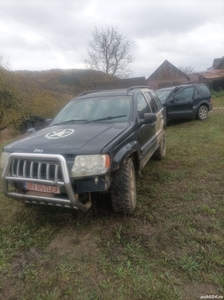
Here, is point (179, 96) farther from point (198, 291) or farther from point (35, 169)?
point (198, 291)

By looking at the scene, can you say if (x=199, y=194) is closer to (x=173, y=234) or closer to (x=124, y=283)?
(x=173, y=234)

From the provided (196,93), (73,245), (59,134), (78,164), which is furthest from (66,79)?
(73,245)

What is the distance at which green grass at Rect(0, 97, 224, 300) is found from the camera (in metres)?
1.86

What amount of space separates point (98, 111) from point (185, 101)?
7.19 m

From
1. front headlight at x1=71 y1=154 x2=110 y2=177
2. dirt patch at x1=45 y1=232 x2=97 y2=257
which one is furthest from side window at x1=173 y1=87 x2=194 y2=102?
dirt patch at x1=45 y1=232 x2=97 y2=257

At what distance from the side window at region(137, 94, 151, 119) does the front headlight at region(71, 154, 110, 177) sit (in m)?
1.53

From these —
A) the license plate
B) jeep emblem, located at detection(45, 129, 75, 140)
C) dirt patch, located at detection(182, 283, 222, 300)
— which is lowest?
dirt patch, located at detection(182, 283, 222, 300)

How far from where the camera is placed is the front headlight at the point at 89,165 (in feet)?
7.44

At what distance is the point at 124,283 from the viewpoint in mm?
1902

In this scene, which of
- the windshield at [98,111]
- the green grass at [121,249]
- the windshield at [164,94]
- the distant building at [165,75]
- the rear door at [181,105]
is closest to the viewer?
the green grass at [121,249]

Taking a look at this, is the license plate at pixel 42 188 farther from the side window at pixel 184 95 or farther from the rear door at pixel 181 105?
the side window at pixel 184 95

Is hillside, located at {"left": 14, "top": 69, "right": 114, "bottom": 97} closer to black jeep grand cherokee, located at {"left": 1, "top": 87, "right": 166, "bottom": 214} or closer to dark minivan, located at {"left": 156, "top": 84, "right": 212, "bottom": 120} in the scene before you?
dark minivan, located at {"left": 156, "top": 84, "right": 212, "bottom": 120}

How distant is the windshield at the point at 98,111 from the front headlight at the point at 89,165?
117 centimetres

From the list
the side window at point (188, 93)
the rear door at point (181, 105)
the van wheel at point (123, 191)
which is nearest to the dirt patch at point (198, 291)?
the van wheel at point (123, 191)
